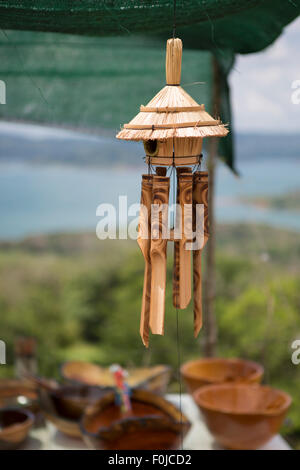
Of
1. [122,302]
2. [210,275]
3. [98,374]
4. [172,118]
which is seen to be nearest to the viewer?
[172,118]

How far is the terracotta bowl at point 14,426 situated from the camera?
2711mm

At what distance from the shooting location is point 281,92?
21.2ft

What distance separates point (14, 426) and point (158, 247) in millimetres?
1667

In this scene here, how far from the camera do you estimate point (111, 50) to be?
9.54 ft

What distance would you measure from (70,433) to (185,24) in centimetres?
212

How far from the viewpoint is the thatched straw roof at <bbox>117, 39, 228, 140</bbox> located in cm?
153

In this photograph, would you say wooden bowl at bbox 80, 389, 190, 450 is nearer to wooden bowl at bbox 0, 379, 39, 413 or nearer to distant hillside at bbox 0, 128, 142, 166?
wooden bowl at bbox 0, 379, 39, 413

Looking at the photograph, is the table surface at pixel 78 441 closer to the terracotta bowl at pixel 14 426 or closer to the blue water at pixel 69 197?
the terracotta bowl at pixel 14 426

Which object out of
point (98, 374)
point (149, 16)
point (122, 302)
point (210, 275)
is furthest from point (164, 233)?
point (122, 302)

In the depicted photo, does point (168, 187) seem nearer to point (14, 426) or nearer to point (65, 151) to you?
point (14, 426)

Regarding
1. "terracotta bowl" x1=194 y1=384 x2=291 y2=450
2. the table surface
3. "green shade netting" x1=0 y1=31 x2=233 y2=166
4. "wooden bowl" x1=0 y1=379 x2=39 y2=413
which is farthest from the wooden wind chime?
"wooden bowl" x1=0 y1=379 x2=39 y2=413
